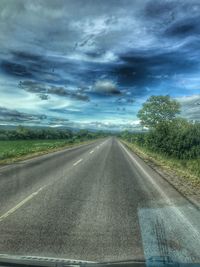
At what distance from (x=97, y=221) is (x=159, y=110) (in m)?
58.0

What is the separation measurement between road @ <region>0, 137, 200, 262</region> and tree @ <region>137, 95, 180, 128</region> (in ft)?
174

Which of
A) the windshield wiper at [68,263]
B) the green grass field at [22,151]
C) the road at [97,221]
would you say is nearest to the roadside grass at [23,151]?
the green grass field at [22,151]

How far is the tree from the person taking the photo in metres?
61.8

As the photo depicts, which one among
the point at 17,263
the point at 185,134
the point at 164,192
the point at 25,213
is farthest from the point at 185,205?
the point at 185,134

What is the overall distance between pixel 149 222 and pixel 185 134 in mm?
20626

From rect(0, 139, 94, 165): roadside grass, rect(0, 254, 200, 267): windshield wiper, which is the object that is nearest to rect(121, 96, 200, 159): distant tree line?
rect(0, 139, 94, 165): roadside grass

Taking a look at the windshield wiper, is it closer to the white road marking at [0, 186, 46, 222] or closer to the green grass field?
the white road marking at [0, 186, 46, 222]

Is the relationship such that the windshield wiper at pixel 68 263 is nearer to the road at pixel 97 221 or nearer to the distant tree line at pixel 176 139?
the road at pixel 97 221

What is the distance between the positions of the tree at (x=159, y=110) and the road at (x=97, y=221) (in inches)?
2082

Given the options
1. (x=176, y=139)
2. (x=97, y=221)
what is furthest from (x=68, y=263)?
(x=176, y=139)

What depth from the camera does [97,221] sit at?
6.01 metres

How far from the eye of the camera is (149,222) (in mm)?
6008

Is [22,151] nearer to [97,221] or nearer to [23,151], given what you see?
[23,151]

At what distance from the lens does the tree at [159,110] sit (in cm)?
6184
